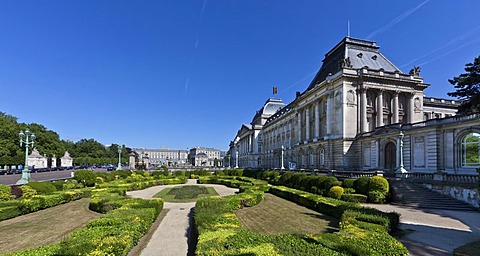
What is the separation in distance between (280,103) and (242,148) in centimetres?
2808

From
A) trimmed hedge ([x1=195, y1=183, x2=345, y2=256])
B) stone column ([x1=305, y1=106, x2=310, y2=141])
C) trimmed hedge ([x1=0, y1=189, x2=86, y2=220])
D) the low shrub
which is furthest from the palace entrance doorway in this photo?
trimmed hedge ([x1=0, y1=189, x2=86, y2=220])

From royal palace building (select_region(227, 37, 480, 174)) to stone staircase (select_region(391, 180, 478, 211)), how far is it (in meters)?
3.60

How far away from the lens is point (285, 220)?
14836mm

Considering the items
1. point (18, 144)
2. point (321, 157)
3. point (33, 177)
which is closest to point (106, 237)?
point (321, 157)

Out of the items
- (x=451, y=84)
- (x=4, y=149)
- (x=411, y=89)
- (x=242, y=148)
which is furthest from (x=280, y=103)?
(x=4, y=149)

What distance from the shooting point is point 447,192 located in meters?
20.4

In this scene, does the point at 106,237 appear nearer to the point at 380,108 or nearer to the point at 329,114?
the point at 329,114

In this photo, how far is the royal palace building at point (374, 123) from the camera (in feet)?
90.9

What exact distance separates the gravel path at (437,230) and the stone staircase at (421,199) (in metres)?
1.39

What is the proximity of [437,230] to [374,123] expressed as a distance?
35823 mm

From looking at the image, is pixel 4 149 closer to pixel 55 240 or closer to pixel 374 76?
pixel 55 240

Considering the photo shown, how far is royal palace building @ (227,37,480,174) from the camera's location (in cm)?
2772

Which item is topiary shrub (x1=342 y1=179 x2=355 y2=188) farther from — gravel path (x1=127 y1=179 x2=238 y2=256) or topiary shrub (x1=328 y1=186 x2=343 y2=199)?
gravel path (x1=127 y1=179 x2=238 y2=256)

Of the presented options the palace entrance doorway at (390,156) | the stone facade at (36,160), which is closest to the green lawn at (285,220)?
the palace entrance doorway at (390,156)
